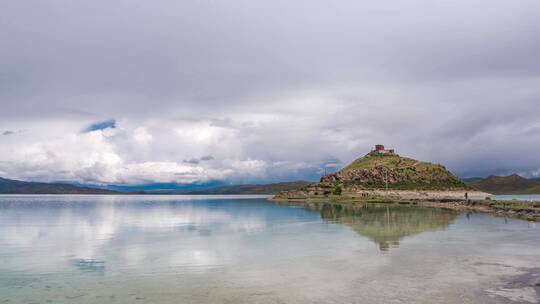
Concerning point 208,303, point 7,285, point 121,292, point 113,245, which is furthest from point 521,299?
point 113,245

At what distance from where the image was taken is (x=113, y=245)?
1601 inches

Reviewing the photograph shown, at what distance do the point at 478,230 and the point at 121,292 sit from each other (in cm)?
4715

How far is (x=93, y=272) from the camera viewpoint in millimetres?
26969

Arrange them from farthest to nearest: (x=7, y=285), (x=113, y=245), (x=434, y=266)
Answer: (x=113, y=245)
(x=434, y=266)
(x=7, y=285)

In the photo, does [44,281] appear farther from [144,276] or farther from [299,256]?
[299,256]

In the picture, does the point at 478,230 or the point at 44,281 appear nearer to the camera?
the point at 44,281

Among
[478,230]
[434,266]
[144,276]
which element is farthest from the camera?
[478,230]

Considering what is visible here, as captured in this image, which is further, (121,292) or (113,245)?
(113,245)

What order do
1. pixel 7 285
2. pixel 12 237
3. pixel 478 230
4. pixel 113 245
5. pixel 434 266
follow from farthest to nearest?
pixel 478 230 → pixel 12 237 → pixel 113 245 → pixel 434 266 → pixel 7 285

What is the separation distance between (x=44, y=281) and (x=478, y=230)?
5007 centimetres

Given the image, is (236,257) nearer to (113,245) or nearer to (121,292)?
(121,292)

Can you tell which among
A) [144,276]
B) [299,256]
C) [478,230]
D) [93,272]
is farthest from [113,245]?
[478,230]

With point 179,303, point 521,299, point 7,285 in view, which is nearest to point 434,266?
point 521,299

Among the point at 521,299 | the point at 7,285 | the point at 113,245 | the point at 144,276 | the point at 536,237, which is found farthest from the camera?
the point at 536,237
